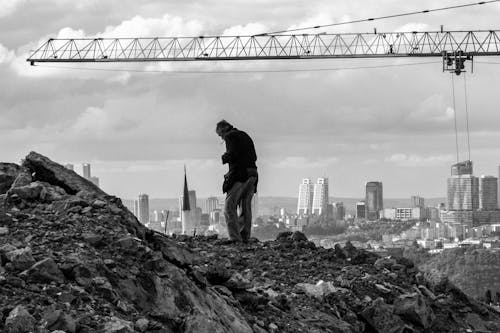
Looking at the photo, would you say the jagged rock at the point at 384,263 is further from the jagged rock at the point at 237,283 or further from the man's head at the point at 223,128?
the jagged rock at the point at 237,283

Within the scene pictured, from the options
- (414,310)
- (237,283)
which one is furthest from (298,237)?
(237,283)

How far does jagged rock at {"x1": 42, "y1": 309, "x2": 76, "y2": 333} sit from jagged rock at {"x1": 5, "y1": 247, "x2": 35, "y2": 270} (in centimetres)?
92

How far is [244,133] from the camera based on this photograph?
16.8m

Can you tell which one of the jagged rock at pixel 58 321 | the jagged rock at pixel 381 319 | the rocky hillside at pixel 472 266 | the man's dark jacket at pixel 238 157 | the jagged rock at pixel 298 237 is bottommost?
the rocky hillside at pixel 472 266

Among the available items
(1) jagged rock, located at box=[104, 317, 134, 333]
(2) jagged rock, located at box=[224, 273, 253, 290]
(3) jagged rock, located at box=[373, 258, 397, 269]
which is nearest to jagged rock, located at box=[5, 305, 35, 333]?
(1) jagged rock, located at box=[104, 317, 134, 333]

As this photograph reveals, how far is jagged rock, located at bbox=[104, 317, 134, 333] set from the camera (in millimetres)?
9547

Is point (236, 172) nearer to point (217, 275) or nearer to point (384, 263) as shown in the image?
point (384, 263)

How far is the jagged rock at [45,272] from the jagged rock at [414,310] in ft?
16.7

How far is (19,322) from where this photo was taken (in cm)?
916

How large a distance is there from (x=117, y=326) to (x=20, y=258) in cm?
123

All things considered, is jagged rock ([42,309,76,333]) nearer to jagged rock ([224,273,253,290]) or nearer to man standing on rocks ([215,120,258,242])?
jagged rock ([224,273,253,290])

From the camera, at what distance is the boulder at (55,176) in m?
13.1

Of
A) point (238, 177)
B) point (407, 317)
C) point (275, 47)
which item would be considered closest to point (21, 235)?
point (407, 317)

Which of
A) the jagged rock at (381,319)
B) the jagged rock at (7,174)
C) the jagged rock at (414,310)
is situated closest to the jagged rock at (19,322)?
the jagged rock at (7,174)
